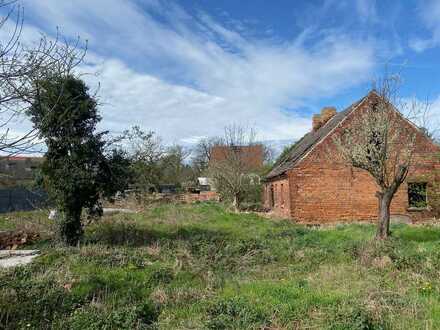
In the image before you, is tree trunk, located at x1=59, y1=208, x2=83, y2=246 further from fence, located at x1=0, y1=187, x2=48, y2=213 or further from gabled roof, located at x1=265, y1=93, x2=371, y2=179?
fence, located at x1=0, y1=187, x2=48, y2=213

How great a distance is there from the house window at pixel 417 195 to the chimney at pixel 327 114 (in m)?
9.14

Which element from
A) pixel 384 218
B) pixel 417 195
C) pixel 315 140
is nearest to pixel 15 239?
pixel 384 218

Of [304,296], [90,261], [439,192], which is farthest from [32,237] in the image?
[439,192]

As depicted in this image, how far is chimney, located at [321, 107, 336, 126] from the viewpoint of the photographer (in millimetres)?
28969

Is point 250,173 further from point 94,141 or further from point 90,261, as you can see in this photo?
point 90,261

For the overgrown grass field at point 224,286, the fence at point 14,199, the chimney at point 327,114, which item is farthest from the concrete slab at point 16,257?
the chimney at point 327,114

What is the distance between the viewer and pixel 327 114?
2914 cm

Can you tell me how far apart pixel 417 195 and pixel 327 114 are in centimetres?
978

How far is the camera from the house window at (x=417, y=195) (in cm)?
2102

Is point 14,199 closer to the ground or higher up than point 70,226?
higher up

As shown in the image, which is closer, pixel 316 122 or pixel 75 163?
pixel 75 163

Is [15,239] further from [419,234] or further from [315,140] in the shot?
[315,140]

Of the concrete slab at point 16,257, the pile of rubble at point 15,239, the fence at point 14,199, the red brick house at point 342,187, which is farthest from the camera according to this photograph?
the fence at point 14,199

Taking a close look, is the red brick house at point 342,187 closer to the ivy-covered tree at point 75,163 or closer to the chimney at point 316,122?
the chimney at point 316,122
